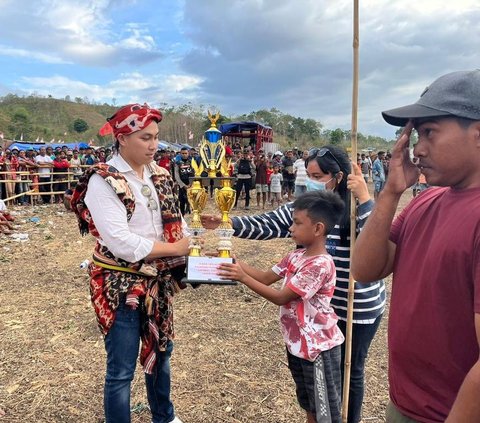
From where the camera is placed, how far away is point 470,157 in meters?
1.18

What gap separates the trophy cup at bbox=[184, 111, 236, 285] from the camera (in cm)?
229

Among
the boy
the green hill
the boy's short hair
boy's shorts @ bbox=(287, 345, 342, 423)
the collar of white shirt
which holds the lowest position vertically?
boy's shorts @ bbox=(287, 345, 342, 423)

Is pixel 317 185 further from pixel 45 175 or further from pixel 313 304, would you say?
pixel 45 175

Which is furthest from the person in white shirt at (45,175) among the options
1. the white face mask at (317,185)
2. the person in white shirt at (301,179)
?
Answer: the white face mask at (317,185)

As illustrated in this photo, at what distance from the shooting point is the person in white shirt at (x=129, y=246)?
82.9 inches

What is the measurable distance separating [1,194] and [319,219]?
12682 mm

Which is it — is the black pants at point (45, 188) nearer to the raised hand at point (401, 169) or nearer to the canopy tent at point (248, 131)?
the canopy tent at point (248, 131)

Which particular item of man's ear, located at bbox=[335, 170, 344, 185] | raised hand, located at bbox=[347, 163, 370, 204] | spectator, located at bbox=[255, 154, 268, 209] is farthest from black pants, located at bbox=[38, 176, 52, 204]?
raised hand, located at bbox=[347, 163, 370, 204]

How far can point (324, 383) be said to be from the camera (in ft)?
6.92

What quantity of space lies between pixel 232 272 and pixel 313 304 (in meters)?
0.45

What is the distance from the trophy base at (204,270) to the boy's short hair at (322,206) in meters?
0.51

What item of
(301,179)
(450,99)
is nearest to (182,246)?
(450,99)

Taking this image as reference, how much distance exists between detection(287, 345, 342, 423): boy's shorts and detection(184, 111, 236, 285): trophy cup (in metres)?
0.60

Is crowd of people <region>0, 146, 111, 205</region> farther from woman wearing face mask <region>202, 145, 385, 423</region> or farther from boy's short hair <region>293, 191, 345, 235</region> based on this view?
boy's short hair <region>293, 191, 345, 235</region>
